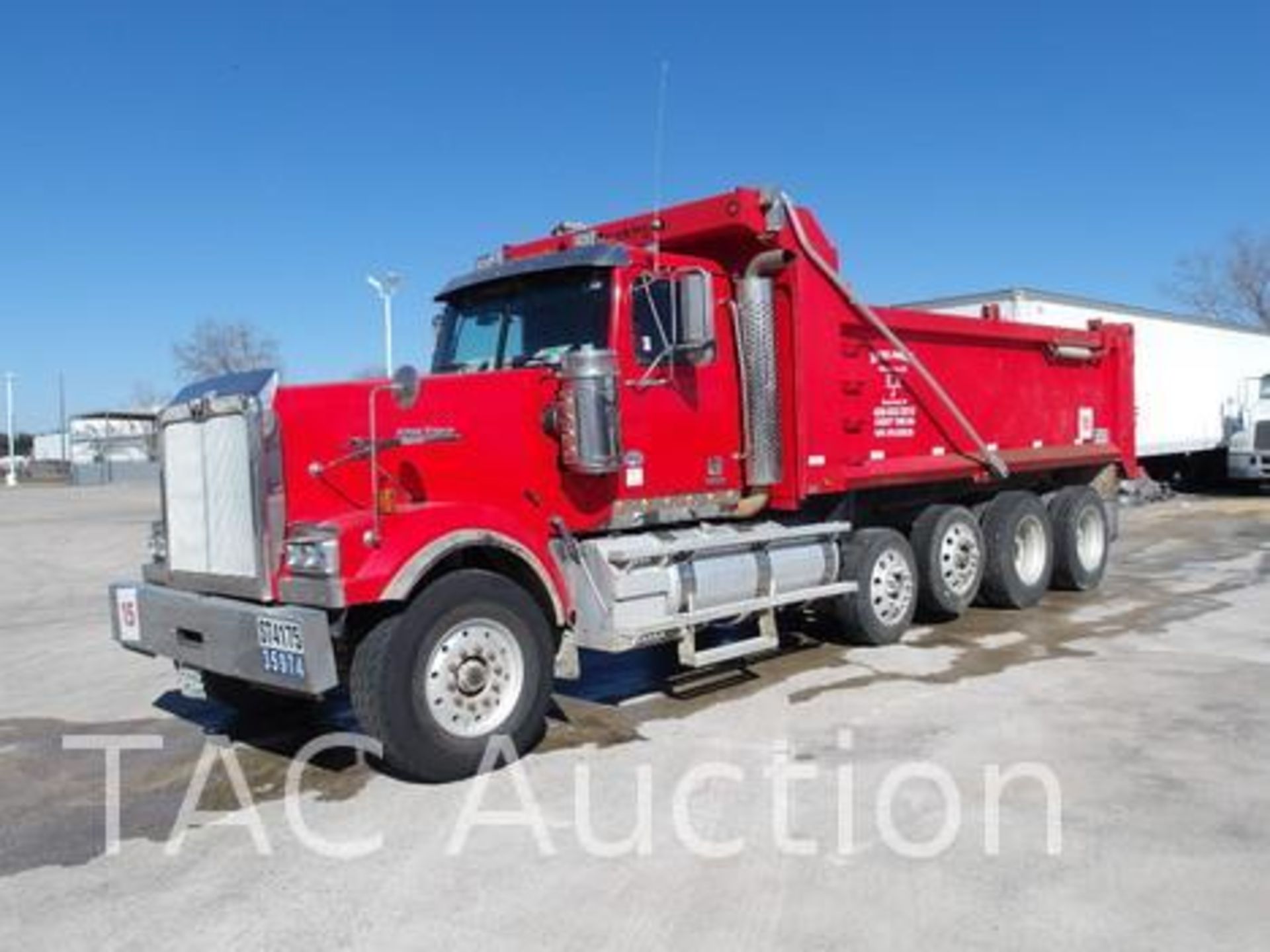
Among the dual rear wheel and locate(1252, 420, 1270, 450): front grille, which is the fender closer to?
the dual rear wheel

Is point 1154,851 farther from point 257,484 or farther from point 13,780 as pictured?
point 13,780

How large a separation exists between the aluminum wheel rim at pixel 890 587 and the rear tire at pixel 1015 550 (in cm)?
154

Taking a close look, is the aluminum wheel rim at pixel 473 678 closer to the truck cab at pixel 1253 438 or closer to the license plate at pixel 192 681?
the license plate at pixel 192 681

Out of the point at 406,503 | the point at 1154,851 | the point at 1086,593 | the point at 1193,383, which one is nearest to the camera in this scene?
the point at 1154,851

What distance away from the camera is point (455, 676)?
20.1 ft

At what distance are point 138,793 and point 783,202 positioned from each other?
17.7 ft

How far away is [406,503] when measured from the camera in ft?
21.2

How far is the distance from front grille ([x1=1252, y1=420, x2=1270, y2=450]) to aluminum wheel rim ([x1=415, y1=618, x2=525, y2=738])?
22.9m

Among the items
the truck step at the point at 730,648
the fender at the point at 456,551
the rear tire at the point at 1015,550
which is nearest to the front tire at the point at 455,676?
the fender at the point at 456,551

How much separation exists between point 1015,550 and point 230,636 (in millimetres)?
7326

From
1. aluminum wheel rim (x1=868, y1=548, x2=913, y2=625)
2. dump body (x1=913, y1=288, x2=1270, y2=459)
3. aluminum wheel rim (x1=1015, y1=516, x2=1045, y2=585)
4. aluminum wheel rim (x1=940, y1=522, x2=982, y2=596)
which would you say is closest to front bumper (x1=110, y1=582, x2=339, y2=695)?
aluminum wheel rim (x1=868, y1=548, x2=913, y2=625)

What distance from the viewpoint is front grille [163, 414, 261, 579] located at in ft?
20.1

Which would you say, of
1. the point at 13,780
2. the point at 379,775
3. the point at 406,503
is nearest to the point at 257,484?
the point at 406,503

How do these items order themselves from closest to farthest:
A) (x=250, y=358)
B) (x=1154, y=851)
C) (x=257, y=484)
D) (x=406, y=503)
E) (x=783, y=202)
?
1. (x=1154, y=851)
2. (x=257, y=484)
3. (x=406, y=503)
4. (x=783, y=202)
5. (x=250, y=358)
